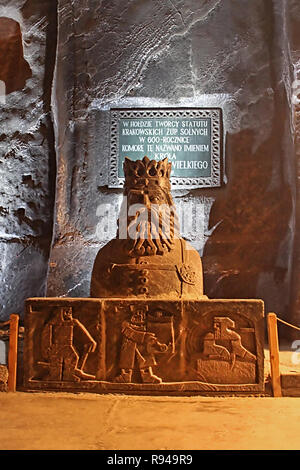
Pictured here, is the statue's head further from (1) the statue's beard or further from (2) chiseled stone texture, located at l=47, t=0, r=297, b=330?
(2) chiseled stone texture, located at l=47, t=0, r=297, b=330

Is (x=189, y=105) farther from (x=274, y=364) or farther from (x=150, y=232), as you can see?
(x=274, y=364)

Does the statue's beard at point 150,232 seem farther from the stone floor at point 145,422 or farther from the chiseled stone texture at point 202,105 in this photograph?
the chiseled stone texture at point 202,105

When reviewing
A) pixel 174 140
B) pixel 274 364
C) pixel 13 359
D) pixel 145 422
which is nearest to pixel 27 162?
pixel 174 140

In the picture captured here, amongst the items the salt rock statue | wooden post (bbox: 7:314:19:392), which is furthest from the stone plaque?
wooden post (bbox: 7:314:19:392)

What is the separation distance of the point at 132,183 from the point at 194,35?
11.9ft

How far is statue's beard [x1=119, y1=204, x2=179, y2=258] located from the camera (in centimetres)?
529

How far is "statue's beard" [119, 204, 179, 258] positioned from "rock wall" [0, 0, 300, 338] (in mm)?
2173

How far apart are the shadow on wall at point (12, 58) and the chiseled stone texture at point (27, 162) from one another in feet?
0.07

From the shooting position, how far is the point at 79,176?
25.6ft

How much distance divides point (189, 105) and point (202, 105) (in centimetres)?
20

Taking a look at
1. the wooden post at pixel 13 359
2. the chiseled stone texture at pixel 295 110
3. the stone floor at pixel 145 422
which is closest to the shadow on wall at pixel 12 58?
the chiseled stone texture at pixel 295 110

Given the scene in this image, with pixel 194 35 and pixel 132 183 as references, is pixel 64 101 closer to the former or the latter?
pixel 194 35

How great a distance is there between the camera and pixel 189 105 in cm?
793

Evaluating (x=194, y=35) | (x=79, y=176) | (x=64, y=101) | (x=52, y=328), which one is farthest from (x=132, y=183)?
(x=194, y=35)
